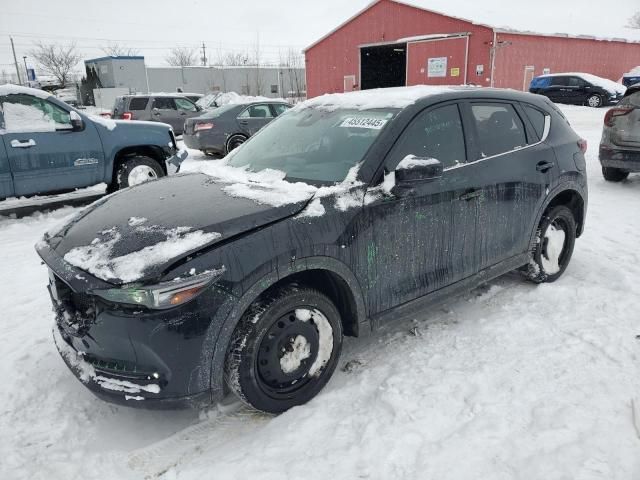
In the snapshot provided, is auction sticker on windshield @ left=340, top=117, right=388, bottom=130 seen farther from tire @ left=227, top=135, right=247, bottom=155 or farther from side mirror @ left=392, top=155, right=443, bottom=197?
tire @ left=227, top=135, right=247, bottom=155

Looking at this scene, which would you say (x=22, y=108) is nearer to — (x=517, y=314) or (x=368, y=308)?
(x=368, y=308)

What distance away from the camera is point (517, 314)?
3.89 m

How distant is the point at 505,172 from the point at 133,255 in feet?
8.99

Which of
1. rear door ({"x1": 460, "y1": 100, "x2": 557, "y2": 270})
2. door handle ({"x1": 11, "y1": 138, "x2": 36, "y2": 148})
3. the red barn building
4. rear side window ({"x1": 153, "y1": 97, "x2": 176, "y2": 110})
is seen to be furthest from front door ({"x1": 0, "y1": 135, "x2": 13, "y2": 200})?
the red barn building

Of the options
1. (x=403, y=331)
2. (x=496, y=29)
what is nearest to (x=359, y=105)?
(x=403, y=331)

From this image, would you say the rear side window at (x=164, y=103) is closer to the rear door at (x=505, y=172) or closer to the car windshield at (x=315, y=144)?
the car windshield at (x=315, y=144)

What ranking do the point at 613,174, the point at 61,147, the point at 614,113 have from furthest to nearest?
1. the point at 613,174
2. the point at 614,113
3. the point at 61,147

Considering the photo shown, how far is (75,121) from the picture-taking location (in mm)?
7125

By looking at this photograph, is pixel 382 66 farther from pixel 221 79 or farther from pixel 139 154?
pixel 139 154

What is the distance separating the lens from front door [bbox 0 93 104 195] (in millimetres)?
6715

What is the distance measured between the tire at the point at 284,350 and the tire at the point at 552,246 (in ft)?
7.40

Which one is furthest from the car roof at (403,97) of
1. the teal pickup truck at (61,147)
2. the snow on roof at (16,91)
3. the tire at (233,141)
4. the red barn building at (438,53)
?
the red barn building at (438,53)

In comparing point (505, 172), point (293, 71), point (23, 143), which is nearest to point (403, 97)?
point (505, 172)

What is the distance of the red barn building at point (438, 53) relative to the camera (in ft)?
79.7
